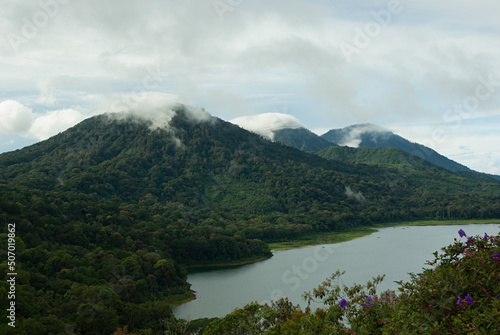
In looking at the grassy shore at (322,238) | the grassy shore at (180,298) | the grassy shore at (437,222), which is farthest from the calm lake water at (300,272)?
the grassy shore at (437,222)

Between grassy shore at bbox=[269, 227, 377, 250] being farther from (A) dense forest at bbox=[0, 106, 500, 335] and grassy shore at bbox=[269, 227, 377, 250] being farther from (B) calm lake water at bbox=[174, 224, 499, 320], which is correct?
(B) calm lake water at bbox=[174, 224, 499, 320]

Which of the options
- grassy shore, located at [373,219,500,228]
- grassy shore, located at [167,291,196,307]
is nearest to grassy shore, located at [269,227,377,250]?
grassy shore, located at [373,219,500,228]

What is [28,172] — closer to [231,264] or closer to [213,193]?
[213,193]

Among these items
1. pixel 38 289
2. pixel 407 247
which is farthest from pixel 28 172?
pixel 407 247

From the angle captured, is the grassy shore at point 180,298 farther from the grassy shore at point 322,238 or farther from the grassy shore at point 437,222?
the grassy shore at point 437,222

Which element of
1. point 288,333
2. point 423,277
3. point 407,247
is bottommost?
point 407,247

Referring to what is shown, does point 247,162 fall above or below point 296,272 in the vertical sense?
above

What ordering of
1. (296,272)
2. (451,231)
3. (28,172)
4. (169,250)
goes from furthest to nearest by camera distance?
1. (28,172)
2. (451,231)
3. (169,250)
4. (296,272)

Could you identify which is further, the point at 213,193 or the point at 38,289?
the point at 213,193
